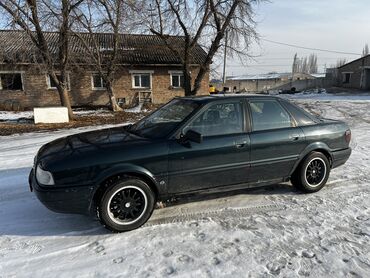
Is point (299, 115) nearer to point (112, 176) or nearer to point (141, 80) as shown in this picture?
point (112, 176)

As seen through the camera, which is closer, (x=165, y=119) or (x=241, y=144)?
(x=241, y=144)

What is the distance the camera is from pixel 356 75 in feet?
137

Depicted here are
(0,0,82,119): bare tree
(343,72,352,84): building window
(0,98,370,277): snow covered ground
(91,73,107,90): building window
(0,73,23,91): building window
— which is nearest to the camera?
(0,98,370,277): snow covered ground

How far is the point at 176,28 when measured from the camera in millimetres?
19391

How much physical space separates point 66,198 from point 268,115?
2.93 m

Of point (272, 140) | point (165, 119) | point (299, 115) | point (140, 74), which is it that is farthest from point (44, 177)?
point (140, 74)

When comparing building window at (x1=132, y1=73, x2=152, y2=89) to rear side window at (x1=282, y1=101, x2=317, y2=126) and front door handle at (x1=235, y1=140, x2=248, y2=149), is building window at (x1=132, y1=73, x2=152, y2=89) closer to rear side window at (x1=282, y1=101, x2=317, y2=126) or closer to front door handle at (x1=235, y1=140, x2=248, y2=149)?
rear side window at (x1=282, y1=101, x2=317, y2=126)

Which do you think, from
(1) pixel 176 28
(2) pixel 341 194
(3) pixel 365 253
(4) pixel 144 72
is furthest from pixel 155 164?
(4) pixel 144 72

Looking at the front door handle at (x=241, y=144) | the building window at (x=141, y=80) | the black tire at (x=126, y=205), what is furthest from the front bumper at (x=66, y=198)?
the building window at (x=141, y=80)

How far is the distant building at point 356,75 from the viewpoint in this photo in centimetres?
4034

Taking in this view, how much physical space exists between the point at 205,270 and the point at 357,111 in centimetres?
1628

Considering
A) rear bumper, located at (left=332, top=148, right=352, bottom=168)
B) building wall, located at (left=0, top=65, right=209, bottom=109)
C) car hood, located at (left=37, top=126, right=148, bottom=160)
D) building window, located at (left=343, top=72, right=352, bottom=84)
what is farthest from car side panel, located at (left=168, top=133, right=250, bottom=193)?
building window, located at (left=343, top=72, right=352, bottom=84)

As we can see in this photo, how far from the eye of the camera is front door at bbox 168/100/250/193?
4020 millimetres

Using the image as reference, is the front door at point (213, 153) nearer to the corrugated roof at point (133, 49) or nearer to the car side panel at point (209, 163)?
the car side panel at point (209, 163)
